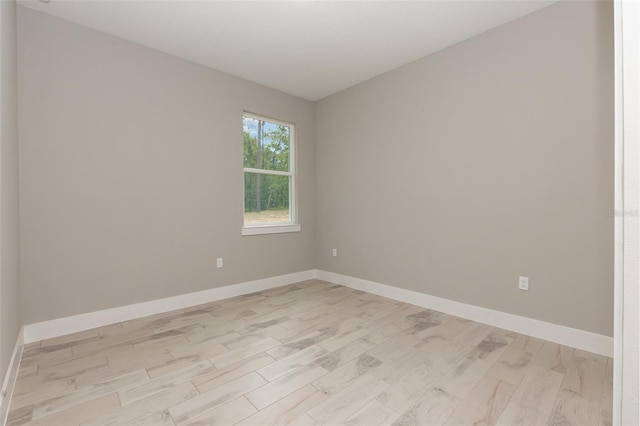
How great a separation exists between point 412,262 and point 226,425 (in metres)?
2.42

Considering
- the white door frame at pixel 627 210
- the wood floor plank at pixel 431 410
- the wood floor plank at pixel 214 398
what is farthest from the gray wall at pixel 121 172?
the white door frame at pixel 627 210

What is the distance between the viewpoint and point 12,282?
6.36 feet

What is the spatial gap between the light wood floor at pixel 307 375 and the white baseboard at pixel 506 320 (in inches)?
3.2

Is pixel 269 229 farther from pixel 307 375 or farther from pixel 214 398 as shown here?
pixel 214 398

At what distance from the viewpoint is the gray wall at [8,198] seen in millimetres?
1596

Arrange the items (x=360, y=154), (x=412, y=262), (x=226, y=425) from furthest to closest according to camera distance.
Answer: (x=360, y=154)
(x=412, y=262)
(x=226, y=425)

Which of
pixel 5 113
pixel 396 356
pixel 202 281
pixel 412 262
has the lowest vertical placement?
pixel 396 356

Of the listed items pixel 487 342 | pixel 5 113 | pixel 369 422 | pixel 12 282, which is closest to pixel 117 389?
pixel 12 282

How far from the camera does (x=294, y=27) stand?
262cm

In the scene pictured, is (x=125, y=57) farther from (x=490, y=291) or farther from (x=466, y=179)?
(x=490, y=291)

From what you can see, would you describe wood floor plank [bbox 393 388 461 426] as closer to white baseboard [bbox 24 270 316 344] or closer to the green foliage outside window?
white baseboard [bbox 24 270 316 344]

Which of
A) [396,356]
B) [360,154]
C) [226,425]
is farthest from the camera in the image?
[360,154]

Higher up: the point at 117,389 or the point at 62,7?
the point at 62,7

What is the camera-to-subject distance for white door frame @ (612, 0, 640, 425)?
612mm
